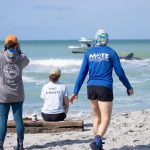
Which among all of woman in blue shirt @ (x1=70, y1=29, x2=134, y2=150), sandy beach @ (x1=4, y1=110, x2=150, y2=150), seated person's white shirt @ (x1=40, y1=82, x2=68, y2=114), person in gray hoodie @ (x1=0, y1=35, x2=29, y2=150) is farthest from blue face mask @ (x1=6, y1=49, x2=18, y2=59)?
seated person's white shirt @ (x1=40, y1=82, x2=68, y2=114)

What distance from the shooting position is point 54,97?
332 inches

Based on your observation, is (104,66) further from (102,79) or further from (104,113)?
(104,113)

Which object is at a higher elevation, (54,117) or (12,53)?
(12,53)

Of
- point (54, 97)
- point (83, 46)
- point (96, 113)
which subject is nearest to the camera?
point (96, 113)

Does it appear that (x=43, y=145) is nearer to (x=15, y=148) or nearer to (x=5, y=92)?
(x=15, y=148)

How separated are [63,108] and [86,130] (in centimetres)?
64

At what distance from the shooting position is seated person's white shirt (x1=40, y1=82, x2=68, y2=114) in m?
8.43

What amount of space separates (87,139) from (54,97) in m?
1.05

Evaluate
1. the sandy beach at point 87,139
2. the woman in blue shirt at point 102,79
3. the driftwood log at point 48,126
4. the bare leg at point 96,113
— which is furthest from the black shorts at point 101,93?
the driftwood log at point 48,126

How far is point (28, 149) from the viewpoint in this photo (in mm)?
7215

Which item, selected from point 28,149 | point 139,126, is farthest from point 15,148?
point 139,126

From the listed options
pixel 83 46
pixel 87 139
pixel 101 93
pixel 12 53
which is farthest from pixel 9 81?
pixel 83 46

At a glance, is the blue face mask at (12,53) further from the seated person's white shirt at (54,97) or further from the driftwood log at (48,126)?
the driftwood log at (48,126)

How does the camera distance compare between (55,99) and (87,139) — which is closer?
(87,139)
